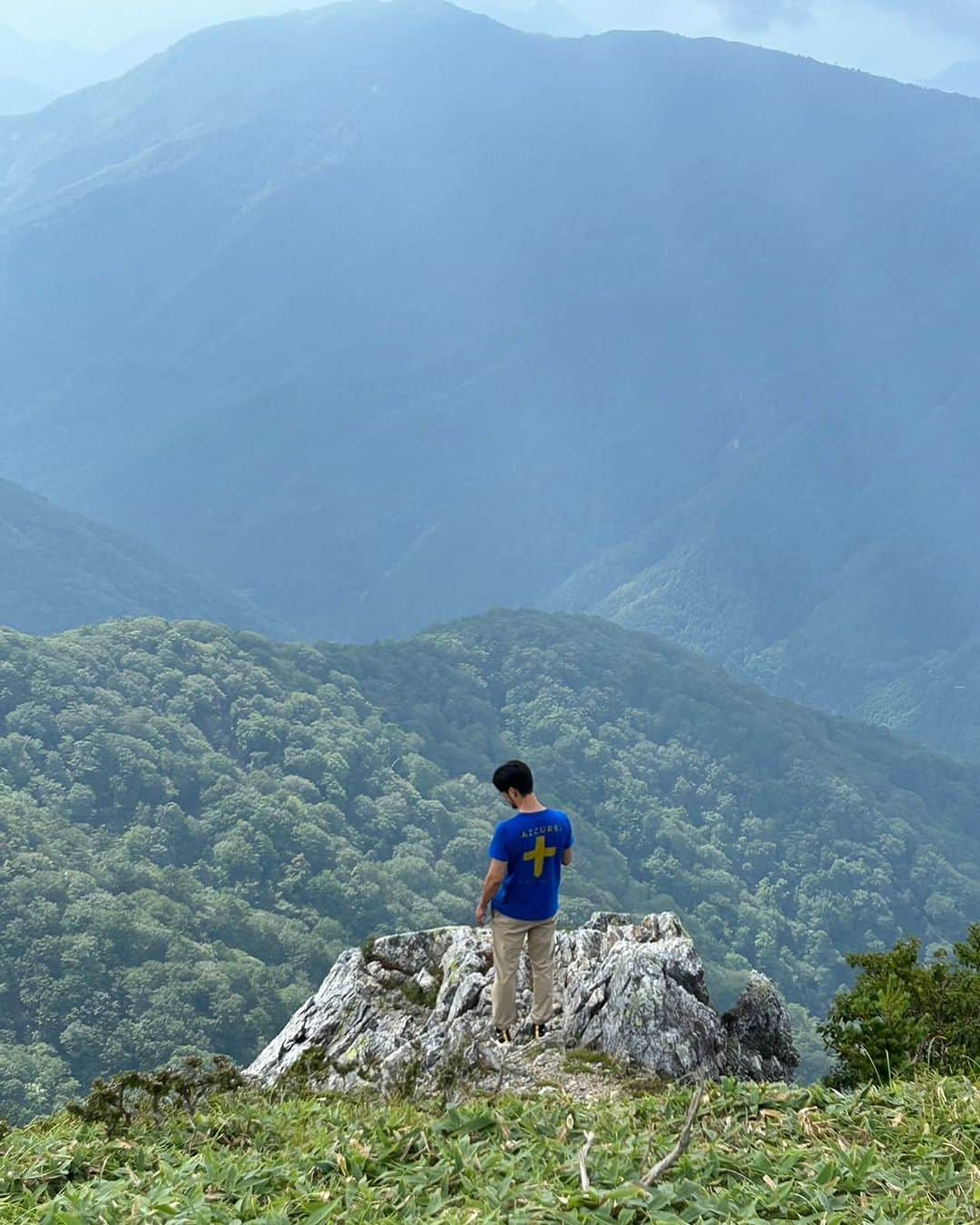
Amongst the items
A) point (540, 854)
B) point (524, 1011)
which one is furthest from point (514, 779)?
point (524, 1011)

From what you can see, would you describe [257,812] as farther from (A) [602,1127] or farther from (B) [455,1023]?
(A) [602,1127]

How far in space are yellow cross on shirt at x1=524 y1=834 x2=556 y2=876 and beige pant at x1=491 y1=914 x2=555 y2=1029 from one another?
26.6 inches

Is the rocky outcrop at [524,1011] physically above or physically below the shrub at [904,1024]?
below

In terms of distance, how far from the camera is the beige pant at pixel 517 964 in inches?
408

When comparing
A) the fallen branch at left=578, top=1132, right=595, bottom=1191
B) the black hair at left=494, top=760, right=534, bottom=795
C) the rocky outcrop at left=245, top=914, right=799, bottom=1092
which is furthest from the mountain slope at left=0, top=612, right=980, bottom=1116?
the fallen branch at left=578, top=1132, right=595, bottom=1191

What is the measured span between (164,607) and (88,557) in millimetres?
15001

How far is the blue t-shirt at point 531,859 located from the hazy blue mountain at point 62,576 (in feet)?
559

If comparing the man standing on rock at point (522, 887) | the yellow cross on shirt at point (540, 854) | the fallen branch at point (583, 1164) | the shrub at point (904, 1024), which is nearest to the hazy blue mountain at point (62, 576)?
the man standing on rock at point (522, 887)

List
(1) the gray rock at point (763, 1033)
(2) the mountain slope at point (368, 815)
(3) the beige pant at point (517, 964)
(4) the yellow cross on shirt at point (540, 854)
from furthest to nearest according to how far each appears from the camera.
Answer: (2) the mountain slope at point (368, 815) < (1) the gray rock at point (763, 1033) < (3) the beige pant at point (517, 964) < (4) the yellow cross on shirt at point (540, 854)

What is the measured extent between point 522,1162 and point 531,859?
417 cm

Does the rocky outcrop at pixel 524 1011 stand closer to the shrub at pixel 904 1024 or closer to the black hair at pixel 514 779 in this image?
the shrub at pixel 904 1024

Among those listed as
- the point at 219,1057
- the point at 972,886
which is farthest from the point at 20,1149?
the point at 972,886

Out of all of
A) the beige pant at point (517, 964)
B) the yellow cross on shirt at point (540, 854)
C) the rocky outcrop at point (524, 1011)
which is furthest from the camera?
the rocky outcrop at point (524, 1011)

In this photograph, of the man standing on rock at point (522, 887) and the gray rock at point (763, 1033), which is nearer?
the man standing on rock at point (522, 887)
